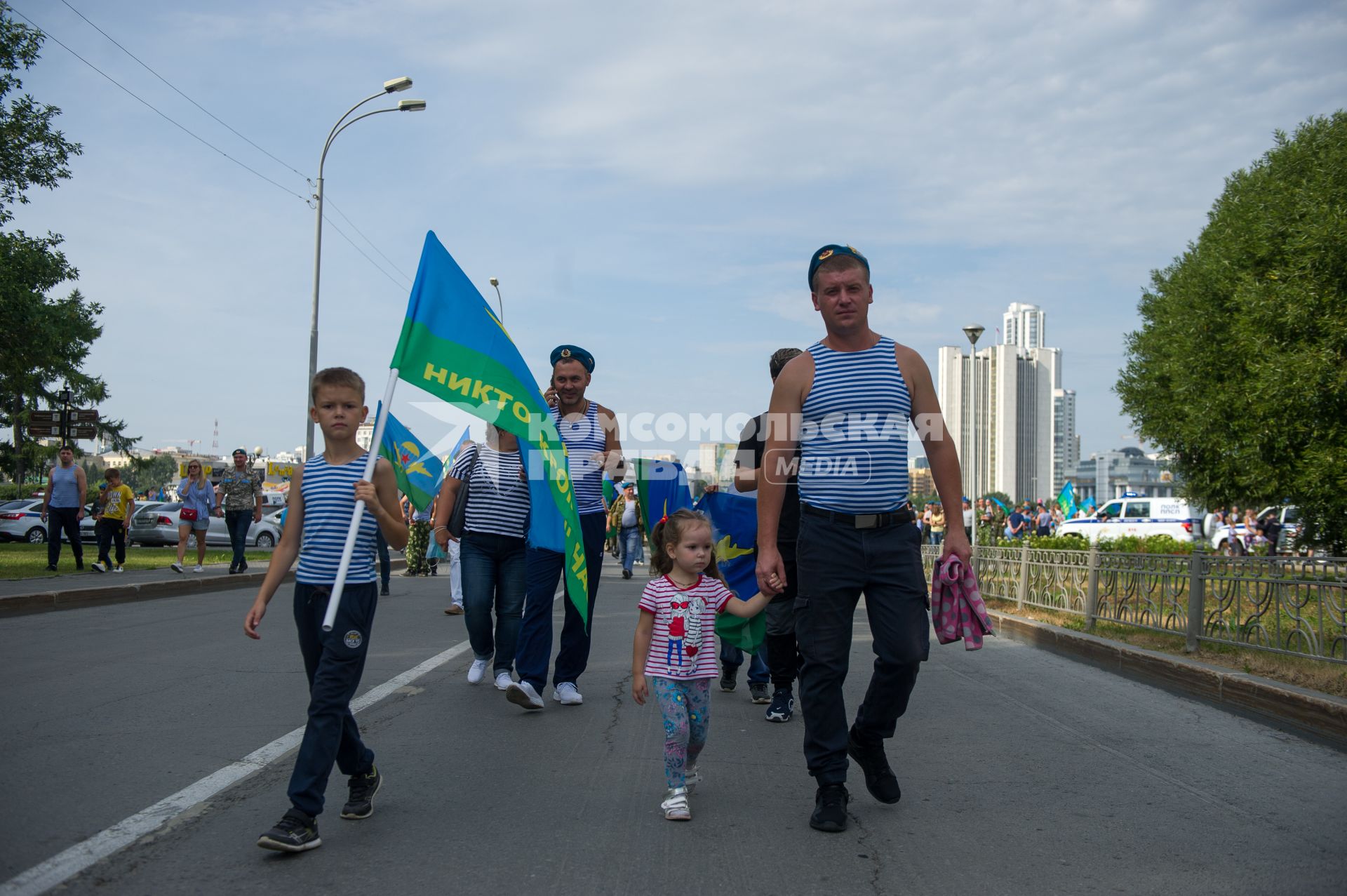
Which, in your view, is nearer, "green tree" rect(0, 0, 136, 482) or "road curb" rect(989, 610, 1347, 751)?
"road curb" rect(989, 610, 1347, 751)

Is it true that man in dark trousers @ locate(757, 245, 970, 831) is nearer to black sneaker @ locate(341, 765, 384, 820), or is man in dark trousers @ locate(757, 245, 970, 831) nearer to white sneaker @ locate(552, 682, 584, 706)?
black sneaker @ locate(341, 765, 384, 820)

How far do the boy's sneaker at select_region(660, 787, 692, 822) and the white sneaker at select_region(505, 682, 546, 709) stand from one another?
1.92m

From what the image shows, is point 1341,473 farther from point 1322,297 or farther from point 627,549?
point 627,549

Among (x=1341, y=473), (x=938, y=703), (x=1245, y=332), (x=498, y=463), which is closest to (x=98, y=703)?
(x=498, y=463)

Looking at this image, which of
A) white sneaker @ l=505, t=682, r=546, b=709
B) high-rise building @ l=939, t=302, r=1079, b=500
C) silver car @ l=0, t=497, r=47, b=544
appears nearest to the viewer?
white sneaker @ l=505, t=682, r=546, b=709

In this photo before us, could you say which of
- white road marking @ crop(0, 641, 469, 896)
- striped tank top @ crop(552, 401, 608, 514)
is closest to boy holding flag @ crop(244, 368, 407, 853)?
white road marking @ crop(0, 641, 469, 896)

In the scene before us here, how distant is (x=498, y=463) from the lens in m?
6.58

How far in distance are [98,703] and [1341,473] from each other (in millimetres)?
21305

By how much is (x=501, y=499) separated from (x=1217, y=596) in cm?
551

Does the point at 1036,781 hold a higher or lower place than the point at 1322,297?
lower

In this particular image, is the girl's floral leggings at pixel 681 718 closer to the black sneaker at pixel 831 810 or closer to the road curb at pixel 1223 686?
the black sneaker at pixel 831 810

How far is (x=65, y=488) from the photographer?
15.8 meters

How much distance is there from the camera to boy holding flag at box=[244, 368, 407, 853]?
12.3ft

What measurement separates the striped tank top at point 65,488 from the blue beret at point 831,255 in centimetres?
1455
